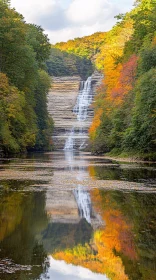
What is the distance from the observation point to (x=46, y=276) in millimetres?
5727

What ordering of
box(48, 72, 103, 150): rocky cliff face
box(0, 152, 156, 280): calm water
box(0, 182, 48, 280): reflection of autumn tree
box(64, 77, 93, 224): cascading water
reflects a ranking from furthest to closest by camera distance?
box(48, 72, 103, 150): rocky cliff face → box(64, 77, 93, 224): cascading water → box(0, 182, 48, 280): reflection of autumn tree → box(0, 152, 156, 280): calm water

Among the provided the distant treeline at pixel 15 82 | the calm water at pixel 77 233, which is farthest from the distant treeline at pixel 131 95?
the calm water at pixel 77 233

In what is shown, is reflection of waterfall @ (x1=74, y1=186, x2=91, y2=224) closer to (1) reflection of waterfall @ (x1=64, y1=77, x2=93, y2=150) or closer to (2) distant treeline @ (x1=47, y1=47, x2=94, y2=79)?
(1) reflection of waterfall @ (x1=64, y1=77, x2=93, y2=150)

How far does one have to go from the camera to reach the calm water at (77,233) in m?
6.01

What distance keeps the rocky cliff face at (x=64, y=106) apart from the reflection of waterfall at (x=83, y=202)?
59341 mm

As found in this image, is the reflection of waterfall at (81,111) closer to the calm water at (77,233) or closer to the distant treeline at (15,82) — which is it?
the distant treeline at (15,82)

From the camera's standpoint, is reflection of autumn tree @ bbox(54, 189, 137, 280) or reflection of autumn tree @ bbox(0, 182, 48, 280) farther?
reflection of autumn tree @ bbox(0, 182, 48, 280)

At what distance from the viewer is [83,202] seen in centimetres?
1192

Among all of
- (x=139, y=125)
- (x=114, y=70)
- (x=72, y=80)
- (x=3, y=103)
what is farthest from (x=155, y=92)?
(x=72, y=80)

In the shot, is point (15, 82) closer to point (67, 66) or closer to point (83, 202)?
point (83, 202)

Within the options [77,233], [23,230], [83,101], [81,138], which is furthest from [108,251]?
[83,101]

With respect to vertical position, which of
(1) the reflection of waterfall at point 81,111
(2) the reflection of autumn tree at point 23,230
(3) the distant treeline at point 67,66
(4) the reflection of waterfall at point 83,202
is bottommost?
(1) the reflection of waterfall at point 81,111

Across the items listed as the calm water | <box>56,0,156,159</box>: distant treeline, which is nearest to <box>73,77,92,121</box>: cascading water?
<box>56,0,156,159</box>: distant treeline

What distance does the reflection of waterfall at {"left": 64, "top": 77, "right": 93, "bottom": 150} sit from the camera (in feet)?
246
